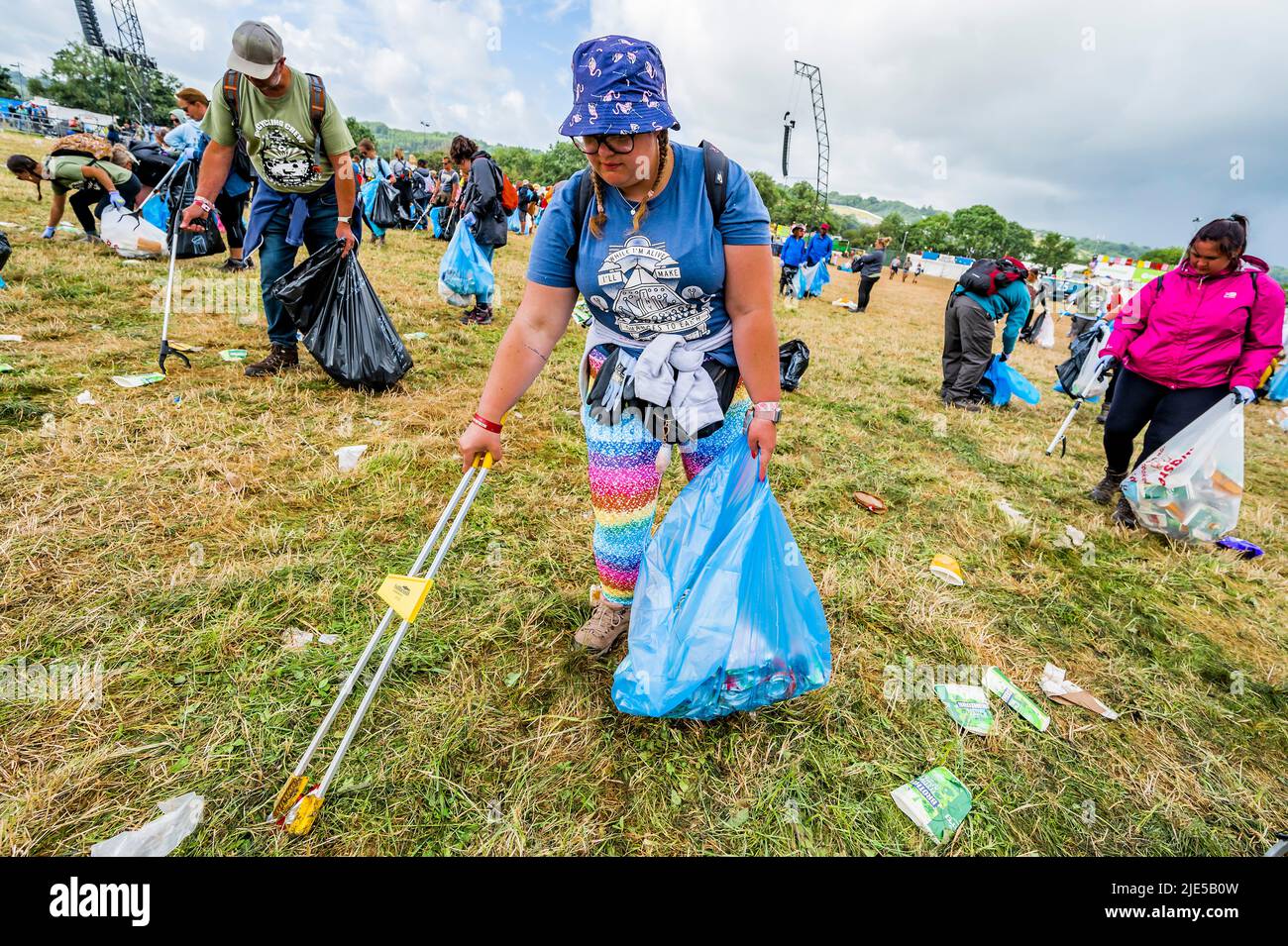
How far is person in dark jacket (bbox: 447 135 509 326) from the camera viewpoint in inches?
218

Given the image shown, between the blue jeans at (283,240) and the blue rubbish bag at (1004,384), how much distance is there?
6401 mm

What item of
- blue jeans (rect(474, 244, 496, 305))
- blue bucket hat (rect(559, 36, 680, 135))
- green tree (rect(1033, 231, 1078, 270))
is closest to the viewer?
blue bucket hat (rect(559, 36, 680, 135))

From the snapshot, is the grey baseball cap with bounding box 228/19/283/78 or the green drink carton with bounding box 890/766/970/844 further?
the grey baseball cap with bounding box 228/19/283/78

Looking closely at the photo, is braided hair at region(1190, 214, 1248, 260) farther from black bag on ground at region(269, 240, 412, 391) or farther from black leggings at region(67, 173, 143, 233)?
black leggings at region(67, 173, 143, 233)

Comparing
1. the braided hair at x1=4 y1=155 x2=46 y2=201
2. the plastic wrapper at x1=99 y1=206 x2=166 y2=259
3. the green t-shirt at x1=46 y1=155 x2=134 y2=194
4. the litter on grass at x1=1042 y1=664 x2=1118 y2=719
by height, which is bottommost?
the litter on grass at x1=1042 y1=664 x2=1118 y2=719

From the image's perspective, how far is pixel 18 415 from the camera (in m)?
2.98

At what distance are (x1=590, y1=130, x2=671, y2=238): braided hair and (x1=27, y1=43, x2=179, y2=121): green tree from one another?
68852mm

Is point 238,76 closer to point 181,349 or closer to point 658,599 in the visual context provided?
point 181,349

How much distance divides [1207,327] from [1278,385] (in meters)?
8.14

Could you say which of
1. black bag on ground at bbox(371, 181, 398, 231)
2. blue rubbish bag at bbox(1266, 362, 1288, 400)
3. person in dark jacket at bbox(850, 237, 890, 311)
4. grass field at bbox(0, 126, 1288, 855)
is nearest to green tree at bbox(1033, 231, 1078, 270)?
person in dark jacket at bbox(850, 237, 890, 311)

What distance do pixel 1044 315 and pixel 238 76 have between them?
1342 centimetres
